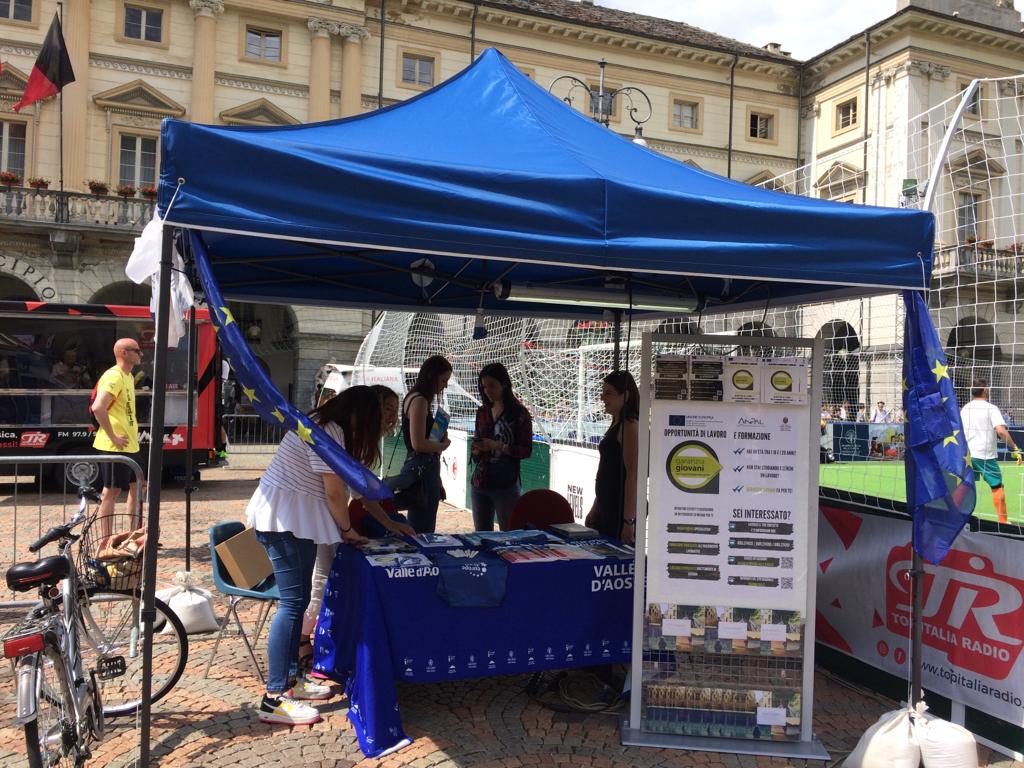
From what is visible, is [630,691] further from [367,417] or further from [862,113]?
[862,113]

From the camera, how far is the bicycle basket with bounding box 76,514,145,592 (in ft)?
12.6

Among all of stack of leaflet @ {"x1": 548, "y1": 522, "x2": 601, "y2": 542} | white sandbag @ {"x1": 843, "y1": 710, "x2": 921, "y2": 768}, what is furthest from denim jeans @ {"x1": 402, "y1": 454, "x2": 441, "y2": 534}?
white sandbag @ {"x1": 843, "y1": 710, "x2": 921, "y2": 768}

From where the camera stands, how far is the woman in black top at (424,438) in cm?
565

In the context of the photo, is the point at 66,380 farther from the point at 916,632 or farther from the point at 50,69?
the point at 916,632

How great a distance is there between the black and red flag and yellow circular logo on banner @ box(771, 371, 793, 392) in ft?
67.5

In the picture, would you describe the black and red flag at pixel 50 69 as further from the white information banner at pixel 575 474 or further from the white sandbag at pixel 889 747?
the white sandbag at pixel 889 747

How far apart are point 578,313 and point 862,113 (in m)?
29.5

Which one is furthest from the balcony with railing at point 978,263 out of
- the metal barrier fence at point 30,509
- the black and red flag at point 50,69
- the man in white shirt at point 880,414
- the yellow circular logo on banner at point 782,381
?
the black and red flag at point 50,69

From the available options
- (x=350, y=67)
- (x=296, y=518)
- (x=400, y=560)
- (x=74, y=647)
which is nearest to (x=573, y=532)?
(x=400, y=560)

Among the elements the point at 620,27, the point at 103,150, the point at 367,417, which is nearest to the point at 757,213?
the point at 367,417

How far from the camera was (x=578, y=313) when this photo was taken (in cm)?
701

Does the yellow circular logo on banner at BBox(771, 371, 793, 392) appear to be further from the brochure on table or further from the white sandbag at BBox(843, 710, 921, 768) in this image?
the white sandbag at BBox(843, 710, 921, 768)

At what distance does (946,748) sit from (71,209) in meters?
25.7

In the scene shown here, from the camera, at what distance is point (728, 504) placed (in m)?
3.82
